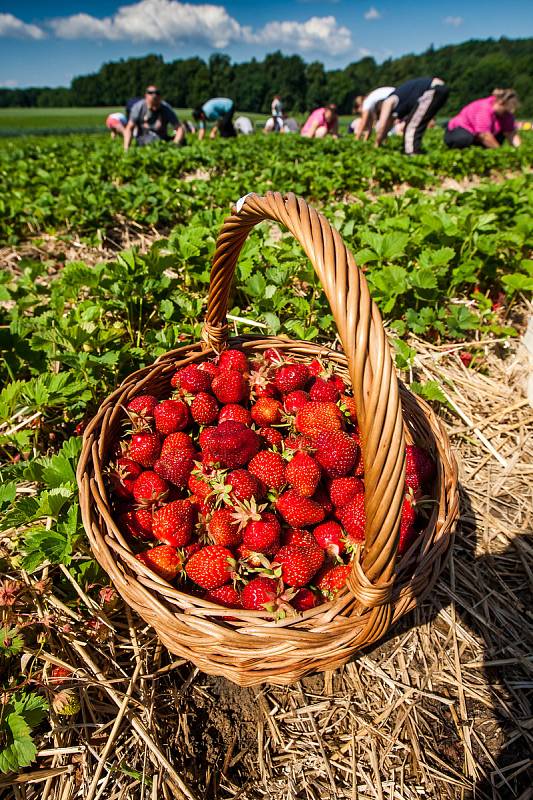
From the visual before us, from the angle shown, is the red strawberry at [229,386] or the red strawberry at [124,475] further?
the red strawberry at [229,386]

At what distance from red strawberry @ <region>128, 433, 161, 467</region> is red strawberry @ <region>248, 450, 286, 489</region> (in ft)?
1.25

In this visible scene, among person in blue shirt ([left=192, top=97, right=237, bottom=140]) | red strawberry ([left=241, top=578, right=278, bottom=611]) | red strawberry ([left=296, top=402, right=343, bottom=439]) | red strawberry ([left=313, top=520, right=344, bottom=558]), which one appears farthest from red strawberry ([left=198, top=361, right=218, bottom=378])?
person in blue shirt ([left=192, top=97, right=237, bottom=140])

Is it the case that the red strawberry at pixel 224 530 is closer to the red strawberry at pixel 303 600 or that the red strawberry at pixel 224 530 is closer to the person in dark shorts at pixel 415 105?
the red strawberry at pixel 303 600

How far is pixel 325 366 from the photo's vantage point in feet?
6.63

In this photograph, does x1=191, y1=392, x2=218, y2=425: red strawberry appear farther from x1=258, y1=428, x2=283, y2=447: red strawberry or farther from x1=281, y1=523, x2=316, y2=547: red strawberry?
x1=281, y1=523, x2=316, y2=547: red strawberry

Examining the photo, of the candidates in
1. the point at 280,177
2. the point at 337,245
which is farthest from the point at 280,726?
the point at 280,177

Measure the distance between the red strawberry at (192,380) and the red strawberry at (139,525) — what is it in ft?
1.75

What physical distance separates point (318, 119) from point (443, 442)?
60.7 feet

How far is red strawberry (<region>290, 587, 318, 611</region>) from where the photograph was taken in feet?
4.35

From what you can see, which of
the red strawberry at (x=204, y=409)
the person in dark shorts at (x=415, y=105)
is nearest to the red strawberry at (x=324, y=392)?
the red strawberry at (x=204, y=409)

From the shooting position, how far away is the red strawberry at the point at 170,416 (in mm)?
1750

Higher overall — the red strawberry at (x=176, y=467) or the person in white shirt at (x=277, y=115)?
the person in white shirt at (x=277, y=115)

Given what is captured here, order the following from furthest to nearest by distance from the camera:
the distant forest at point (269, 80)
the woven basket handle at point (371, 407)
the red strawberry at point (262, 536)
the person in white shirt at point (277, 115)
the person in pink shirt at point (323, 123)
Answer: the distant forest at point (269, 80)
the person in white shirt at point (277, 115)
the person in pink shirt at point (323, 123)
the red strawberry at point (262, 536)
the woven basket handle at point (371, 407)

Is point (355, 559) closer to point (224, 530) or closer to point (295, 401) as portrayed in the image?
point (224, 530)
